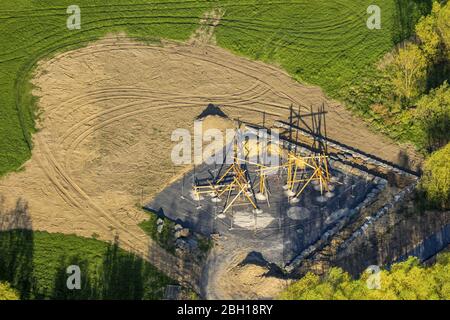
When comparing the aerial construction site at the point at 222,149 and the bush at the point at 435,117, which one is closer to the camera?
the aerial construction site at the point at 222,149

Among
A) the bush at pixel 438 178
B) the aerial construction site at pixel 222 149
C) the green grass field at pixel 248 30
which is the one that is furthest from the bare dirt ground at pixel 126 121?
the bush at pixel 438 178

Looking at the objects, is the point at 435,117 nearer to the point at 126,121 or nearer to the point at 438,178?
the point at 438,178

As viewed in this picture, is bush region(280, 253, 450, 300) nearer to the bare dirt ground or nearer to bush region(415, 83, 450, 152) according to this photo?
the bare dirt ground

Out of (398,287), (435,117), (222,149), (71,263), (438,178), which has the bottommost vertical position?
(398,287)

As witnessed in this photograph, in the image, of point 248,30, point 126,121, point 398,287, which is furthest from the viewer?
point 248,30

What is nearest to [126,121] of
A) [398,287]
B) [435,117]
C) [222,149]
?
[222,149]

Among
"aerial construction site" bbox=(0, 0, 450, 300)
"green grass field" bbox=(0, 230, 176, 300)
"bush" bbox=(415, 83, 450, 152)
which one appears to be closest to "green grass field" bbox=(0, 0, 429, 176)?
"aerial construction site" bbox=(0, 0, 450, 300)

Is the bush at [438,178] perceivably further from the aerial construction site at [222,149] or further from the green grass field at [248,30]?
the green grass field at [248,30]
